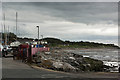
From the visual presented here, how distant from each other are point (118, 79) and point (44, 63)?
761cm

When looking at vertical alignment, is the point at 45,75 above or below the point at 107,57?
above

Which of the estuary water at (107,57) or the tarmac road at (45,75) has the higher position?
the tarmac road at (45,75)

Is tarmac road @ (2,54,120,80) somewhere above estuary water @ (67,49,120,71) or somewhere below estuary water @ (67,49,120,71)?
above

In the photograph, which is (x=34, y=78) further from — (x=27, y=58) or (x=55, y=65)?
(x=27, y=58)

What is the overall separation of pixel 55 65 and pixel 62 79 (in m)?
5.83

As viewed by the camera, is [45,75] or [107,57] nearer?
[45,75]

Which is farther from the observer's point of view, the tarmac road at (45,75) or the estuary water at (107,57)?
the estuary water at (107,57)

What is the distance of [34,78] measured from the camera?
11742 mm

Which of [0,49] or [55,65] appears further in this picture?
[0,49]

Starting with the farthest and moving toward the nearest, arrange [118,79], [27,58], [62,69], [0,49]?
[0,49] → [27,58] → [62,69] → [118,79]

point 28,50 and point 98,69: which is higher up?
point 28,50

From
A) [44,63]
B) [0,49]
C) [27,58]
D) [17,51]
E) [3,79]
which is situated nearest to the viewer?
[3,79]

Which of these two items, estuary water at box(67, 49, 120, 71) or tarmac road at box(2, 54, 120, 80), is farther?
estuary water at box(67, 49, 120, 71)

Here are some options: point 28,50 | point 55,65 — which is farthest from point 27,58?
point 55,65
